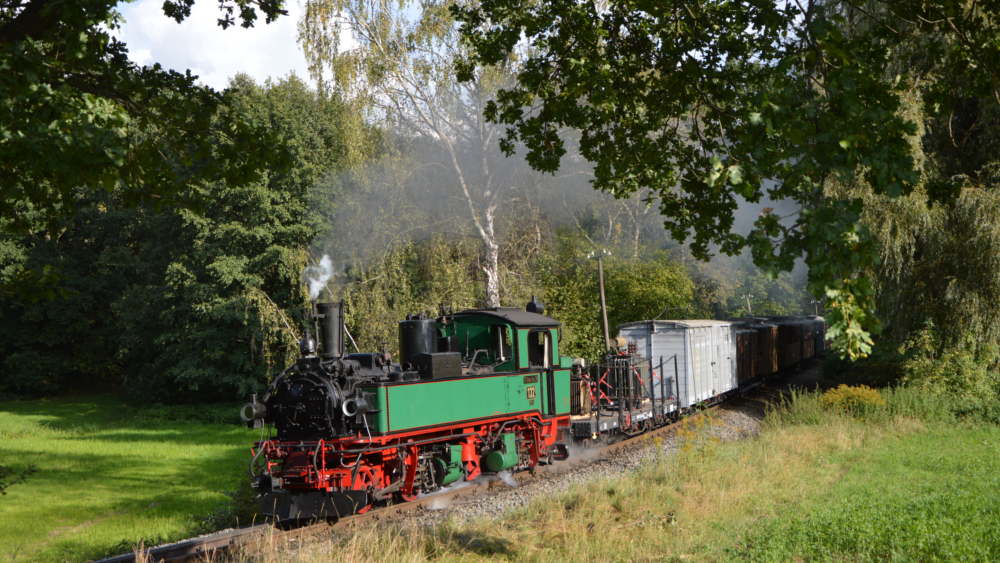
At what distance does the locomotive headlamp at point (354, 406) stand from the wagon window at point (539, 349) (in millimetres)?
3822

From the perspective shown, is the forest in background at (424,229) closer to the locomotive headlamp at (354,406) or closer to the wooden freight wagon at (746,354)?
the wooden freight wagon at (746,354)

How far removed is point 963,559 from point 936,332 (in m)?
12.5

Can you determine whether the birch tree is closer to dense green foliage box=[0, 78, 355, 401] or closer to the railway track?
dense green foliage box=[0, 78, 355, 401]

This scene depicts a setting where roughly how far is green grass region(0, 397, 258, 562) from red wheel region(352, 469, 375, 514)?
2614 millimetres

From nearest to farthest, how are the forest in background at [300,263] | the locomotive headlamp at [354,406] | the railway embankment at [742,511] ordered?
the railway embankment at [742,511]
the locomotive headlamp at [354,406]
the forest in background at [300,263]

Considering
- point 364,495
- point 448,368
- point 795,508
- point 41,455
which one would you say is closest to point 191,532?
point 364,495

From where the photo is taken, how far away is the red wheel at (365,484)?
907cm

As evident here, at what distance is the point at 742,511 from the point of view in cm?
824

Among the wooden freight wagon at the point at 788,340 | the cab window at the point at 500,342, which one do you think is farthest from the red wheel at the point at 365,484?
the wooden freight wagon at the point at 788,340

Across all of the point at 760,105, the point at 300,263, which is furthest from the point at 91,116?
the point at 300,263

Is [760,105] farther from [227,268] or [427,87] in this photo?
[227,268]

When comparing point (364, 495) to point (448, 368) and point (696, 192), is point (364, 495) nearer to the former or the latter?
point (448, 368)

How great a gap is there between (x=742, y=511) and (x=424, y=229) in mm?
13235

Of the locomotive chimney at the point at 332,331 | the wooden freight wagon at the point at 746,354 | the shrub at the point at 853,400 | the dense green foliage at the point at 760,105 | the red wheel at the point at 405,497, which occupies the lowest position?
the red wheel at the point at 405,497
